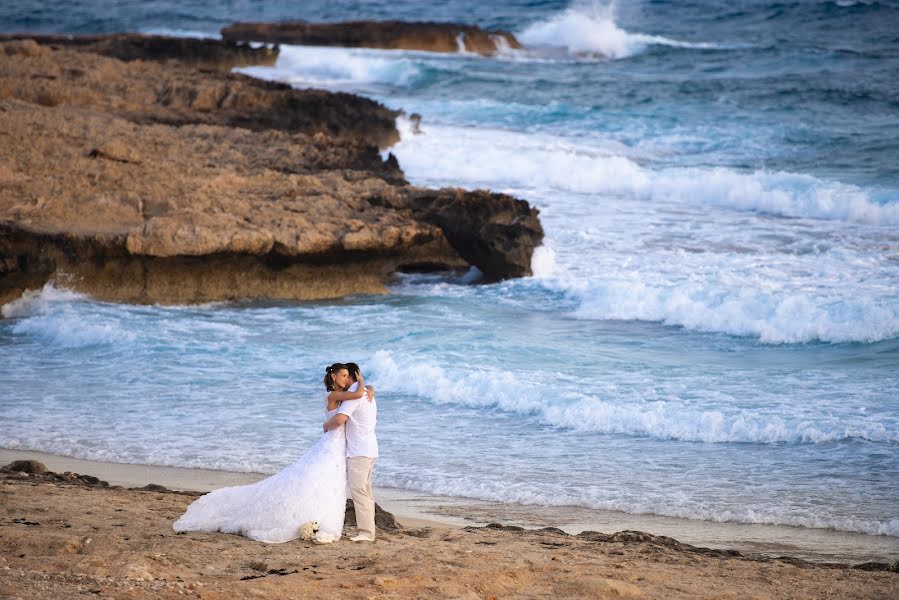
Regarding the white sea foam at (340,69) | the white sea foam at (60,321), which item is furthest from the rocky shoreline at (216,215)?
the white sea foam at (340,69)

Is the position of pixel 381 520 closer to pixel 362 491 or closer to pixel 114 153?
pixel 362 491

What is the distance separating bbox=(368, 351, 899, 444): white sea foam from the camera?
28.6ft

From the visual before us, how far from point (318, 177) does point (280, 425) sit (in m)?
5.55

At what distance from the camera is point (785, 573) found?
589 centimetres

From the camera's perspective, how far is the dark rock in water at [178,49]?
32.7 meters

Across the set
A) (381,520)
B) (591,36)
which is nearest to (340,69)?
(591,36)

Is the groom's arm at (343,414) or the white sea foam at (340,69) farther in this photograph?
the white sea foam at (340,69)

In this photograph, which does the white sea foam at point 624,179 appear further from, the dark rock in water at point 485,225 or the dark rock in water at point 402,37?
the dark rock in water at point 402,37

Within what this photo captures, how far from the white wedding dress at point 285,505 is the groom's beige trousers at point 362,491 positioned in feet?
0.19

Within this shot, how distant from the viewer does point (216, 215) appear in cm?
1248

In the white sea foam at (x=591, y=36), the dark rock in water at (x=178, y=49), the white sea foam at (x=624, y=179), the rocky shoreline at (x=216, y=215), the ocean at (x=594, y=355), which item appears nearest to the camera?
the ocean at (x=594, y=355)

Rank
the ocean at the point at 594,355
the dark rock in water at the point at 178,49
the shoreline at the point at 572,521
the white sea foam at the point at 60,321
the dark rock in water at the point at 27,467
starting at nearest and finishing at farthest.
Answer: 1. the shoreline at the point at 572,521
2. the dark rock in water at the point at 27,467
3. the ocean at the point at 594,355
4. the white sea foam at the point at 60,321
5. the dark rock in water at the point at 178,49

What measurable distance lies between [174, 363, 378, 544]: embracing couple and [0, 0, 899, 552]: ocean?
1.59 m

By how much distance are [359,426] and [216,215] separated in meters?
6.67
